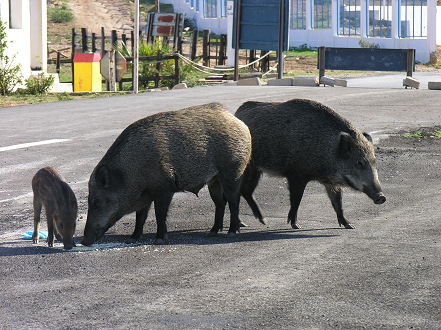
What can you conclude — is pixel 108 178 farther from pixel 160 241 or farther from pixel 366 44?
pixel 366 44

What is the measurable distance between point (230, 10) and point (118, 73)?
1403 cm

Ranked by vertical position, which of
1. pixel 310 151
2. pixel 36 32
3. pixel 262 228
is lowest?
pixel 262 228

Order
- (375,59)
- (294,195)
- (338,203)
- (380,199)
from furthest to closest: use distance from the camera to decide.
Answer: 1. (375,59)
2. (338,203)
3. (294,195)
4. (380,199)

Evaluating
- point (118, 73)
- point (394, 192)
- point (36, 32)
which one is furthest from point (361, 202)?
point (36, 32)

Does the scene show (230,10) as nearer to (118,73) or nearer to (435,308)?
(118,73)

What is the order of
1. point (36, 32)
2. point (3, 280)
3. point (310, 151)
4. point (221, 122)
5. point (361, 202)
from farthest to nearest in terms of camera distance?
point (36, 32), point (361, 202), point (310, 151), point (221, 122), point (3, 280)

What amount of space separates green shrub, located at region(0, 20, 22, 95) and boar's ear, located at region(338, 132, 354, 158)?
52.7 ft

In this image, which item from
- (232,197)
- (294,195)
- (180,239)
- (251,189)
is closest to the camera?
(180,239)

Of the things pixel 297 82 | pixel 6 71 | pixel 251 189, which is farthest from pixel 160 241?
pixel 297 82

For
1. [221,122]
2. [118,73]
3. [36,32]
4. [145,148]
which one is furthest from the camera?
[36,32]

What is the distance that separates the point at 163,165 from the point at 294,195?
160 centimetres

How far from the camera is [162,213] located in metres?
6.95

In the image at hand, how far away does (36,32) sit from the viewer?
87.2 feet

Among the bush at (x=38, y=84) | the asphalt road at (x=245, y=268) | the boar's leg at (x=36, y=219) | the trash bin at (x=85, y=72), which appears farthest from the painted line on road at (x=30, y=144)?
the trash bin at (x=85, y=72)
